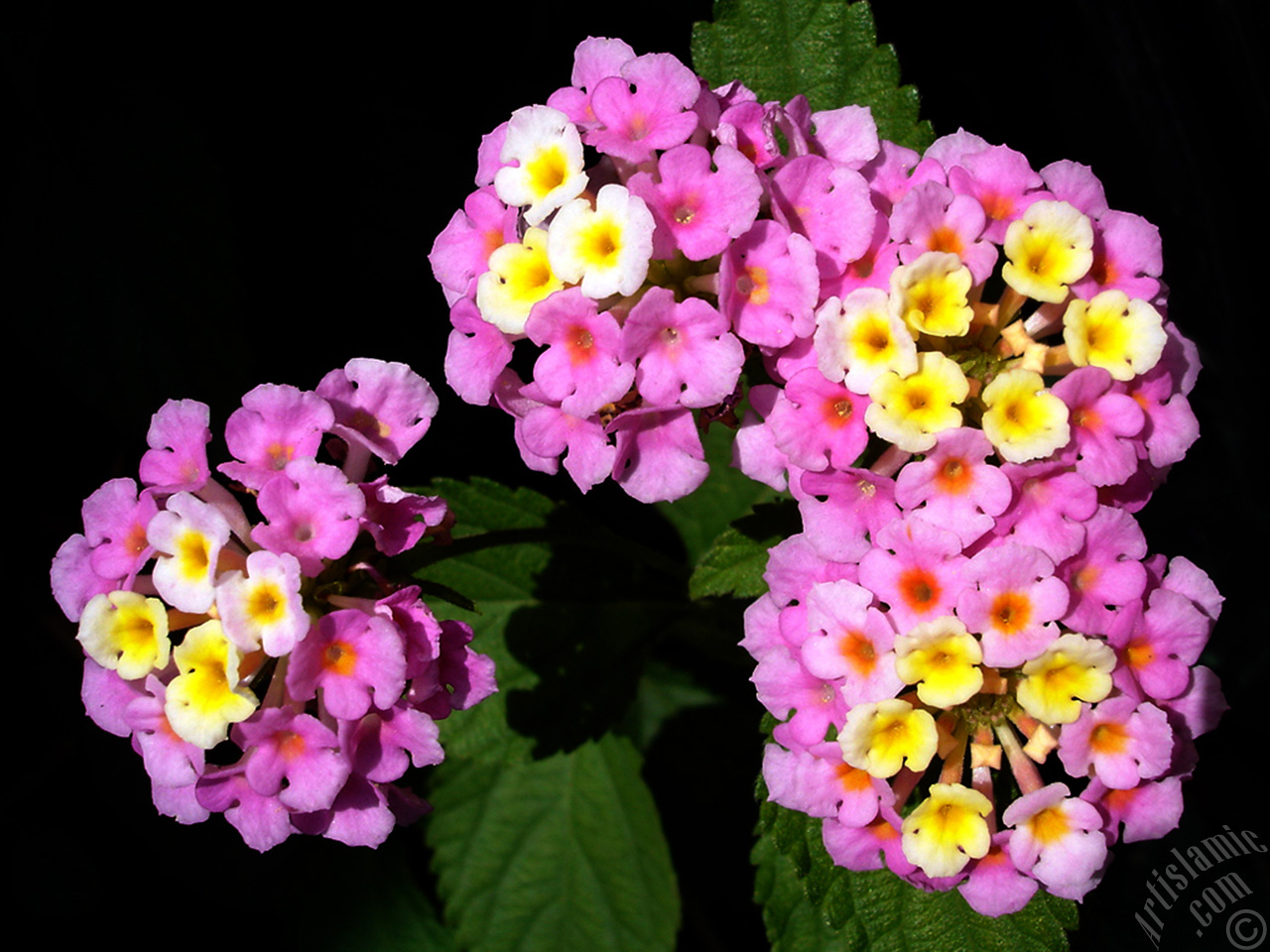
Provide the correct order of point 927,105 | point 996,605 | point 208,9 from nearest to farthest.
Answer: point 996,605 < point 208,9 < point 927,105

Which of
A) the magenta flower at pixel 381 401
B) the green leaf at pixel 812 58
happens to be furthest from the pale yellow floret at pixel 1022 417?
the magenta flower at pixel 381 401

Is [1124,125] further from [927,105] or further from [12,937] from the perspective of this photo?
[12,937]

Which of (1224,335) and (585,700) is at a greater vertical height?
(1224,335)

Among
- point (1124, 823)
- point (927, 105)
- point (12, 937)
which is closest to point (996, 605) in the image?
point (1124, 823)

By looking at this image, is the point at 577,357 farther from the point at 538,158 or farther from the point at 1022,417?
the point at 1022,417

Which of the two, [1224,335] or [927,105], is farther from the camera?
[1224,335]

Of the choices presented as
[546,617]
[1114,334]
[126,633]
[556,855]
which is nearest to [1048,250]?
[1114,334]

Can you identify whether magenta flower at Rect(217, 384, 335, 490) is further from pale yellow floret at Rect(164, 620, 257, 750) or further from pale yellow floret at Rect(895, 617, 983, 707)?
pale yellow floret at Rect(895, 617, 983, 707)

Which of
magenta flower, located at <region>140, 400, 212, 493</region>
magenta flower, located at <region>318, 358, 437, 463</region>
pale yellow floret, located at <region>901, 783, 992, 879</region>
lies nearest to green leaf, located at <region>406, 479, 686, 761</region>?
magenta flower, located at <region>318, 358, 437, 463</region>
